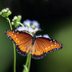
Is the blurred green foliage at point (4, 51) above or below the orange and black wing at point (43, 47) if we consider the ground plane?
below

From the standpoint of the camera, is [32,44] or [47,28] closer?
[32,44]

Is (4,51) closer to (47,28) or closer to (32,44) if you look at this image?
(47,28)

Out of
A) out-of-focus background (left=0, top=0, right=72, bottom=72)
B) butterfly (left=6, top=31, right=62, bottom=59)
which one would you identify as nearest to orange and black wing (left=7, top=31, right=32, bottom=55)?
butterfly (left=6, top=31, right=62, bottom=59)

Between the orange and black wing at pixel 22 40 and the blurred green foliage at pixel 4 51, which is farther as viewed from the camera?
the blurred green foliage at pixel 4 51

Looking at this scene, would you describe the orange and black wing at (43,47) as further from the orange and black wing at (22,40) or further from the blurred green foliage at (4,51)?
the blurred green foliage at (4,51)

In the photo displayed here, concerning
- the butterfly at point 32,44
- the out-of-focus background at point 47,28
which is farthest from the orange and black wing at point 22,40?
the out-of-focus background at point 47,28

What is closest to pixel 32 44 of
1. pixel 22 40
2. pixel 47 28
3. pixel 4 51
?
pixel 22 40

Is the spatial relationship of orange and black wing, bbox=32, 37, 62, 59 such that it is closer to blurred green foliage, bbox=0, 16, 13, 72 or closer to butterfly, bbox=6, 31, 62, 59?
butterfly, bbox=6, 31, 62, 59
